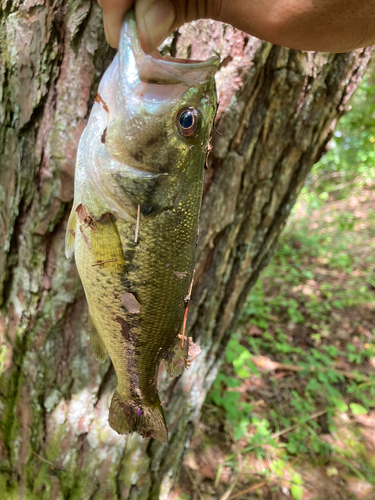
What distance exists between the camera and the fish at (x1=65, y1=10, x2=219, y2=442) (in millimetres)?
905

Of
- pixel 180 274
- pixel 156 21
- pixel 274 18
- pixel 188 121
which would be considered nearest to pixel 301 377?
pixel 180 274

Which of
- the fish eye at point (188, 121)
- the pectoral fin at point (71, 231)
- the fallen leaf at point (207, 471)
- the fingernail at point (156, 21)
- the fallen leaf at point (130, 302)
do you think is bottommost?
the fallen leaf at point (207, 471)

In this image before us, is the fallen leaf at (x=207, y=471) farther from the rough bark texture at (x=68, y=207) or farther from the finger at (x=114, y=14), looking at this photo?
the finger at (x=114, y=14)

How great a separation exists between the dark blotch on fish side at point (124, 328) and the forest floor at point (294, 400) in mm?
2164

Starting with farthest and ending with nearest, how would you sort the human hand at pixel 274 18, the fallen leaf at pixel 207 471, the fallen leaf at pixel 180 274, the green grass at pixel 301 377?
the green grass at pixel 301 377 < the fallen leaf at pixel 207 471 < the fallen leaf at pixel 180 274 < the human hand at pixel 274 18

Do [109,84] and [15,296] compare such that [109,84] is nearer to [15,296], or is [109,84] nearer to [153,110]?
[153,110]

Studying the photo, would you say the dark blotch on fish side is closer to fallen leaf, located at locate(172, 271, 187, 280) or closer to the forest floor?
fallen leaf, located at locate(172, 271, 187, 280)

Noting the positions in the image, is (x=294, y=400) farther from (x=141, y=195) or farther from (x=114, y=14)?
(x=114, y=14)

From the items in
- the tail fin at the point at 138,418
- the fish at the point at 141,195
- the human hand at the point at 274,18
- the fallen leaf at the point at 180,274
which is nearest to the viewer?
the human hand at the point at 274,18

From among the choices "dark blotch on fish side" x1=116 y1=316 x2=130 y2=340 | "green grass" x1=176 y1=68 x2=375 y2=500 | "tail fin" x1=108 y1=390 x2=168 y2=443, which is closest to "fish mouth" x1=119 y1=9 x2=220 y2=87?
"dark blotch on fish side" x1=116 y1=316 x2=130 y2=340

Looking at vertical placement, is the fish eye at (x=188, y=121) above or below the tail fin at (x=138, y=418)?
above

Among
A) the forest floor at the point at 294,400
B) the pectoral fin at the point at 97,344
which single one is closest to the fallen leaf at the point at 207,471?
the forest floor at the point at 294,400

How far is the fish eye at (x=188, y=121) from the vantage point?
0.94 m

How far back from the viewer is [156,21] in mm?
808
